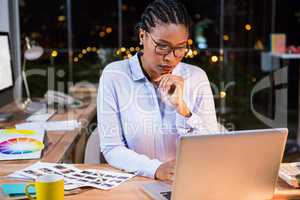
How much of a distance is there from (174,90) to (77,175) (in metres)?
0.54

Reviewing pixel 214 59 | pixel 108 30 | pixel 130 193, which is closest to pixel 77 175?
pixel 130 193

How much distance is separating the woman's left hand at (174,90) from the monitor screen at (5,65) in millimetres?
1285

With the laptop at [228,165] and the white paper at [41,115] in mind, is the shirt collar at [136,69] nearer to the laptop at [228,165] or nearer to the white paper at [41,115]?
the laptop at [228,165]

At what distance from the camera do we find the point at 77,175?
171 cm

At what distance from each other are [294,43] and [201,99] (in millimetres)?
5004

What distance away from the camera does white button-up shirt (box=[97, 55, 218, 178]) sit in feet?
6.49

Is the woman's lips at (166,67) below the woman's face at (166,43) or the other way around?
below

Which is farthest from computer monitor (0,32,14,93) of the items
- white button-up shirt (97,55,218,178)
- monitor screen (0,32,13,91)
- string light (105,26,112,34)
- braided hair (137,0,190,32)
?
string light (105,26,112,34)

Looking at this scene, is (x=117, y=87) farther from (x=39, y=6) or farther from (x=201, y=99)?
(x=39, y=6)

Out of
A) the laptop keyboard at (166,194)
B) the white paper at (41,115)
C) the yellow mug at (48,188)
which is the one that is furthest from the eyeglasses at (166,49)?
the white paper at (41,115)

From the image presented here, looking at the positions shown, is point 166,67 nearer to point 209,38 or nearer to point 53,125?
point 53,125

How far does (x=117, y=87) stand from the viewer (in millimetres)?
2031

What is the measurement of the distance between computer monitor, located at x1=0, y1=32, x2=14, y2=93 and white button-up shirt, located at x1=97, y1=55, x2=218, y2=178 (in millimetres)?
1054

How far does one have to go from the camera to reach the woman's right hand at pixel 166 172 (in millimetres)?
1676
